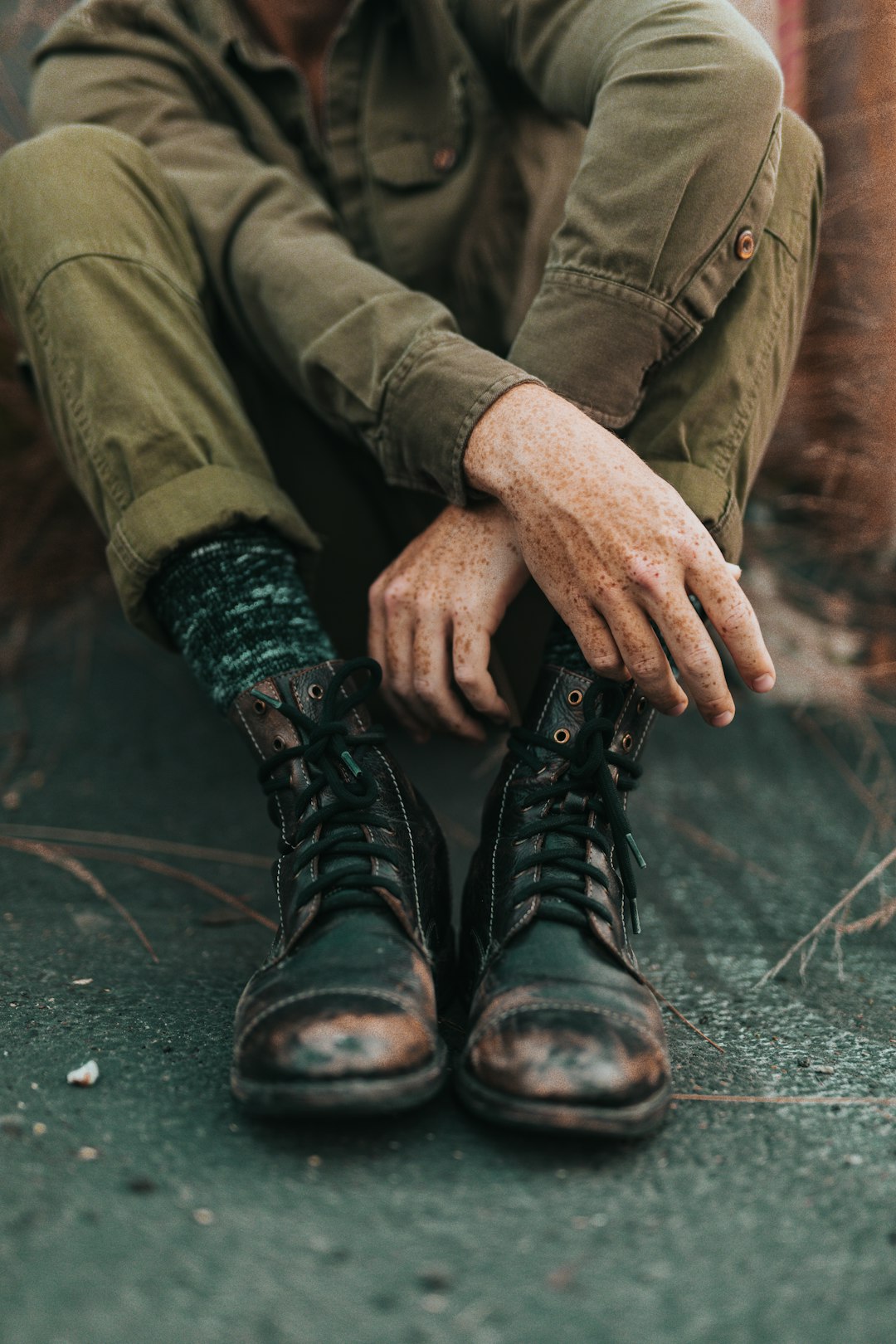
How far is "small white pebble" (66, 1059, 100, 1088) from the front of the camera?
845mm

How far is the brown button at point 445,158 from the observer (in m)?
1.36

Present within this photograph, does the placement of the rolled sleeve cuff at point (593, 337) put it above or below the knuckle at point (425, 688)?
above

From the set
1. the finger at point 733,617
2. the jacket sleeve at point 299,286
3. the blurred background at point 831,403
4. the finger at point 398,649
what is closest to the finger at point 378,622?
the finger at point 398,649

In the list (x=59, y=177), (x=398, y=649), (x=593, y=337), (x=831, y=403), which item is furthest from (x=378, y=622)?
(x=831, y=403)

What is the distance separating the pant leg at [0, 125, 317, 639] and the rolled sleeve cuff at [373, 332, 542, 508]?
0.53 feet

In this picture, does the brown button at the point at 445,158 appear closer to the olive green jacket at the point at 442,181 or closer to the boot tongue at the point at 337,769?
the olive green jacket at the point at 442,181

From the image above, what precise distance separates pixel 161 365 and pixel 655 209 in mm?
535

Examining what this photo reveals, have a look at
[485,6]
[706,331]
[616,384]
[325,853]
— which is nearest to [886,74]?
[485,6]

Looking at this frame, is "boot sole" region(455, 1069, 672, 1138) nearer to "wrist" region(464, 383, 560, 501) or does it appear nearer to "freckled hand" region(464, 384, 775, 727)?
"freckled hand" region(464, 384, 775, 727)

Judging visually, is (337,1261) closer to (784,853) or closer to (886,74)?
(784,853)

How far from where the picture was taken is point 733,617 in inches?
35.7

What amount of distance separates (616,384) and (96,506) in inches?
22.4

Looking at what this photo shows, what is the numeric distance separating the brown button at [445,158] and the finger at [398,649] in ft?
2.16

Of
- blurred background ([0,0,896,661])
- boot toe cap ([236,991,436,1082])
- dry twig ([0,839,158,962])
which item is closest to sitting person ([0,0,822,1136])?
boot toe cap ([236,991,436,1082])
